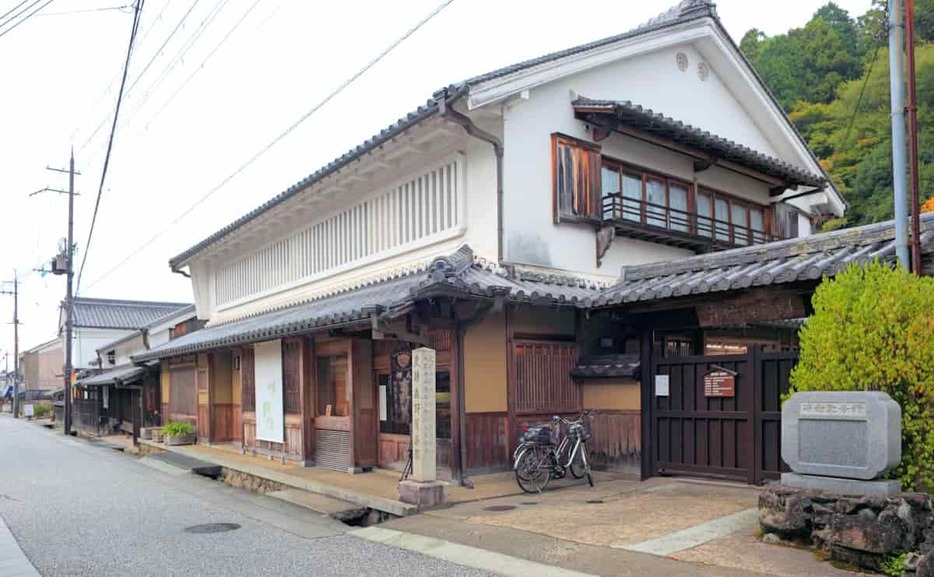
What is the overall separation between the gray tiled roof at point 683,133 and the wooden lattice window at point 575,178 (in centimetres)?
71

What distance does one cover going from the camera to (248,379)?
17.7 metres

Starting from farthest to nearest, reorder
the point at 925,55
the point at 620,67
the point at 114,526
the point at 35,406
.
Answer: the point at 35,406, the point at 925,55, the point at 620,67, the point at 114,526

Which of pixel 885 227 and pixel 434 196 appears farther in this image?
pixel 434 196

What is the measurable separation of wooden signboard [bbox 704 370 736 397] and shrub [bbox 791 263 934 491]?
2.94m

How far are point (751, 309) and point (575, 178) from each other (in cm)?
392

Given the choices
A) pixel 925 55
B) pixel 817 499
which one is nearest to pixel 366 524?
pixel 817 499

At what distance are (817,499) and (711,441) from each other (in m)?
3.72

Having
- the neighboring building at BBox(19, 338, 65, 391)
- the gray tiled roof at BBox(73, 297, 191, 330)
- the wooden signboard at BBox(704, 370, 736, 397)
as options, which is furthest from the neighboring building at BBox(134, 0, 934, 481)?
the neighboring building at BBox(19, 338, 65, 391)

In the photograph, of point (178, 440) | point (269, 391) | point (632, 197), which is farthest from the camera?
point (178, 440)

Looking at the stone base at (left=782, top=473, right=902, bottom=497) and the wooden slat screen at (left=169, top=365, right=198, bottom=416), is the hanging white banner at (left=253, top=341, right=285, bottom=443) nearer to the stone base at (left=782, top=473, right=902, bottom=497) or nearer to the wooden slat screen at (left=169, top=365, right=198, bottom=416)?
the wooden slat screen at (left=169, top=365, right=198, bottom=416)

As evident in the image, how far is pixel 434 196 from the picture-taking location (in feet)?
42.8

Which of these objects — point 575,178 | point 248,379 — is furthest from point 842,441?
point 248,379

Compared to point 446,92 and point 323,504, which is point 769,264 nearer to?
point 446,92

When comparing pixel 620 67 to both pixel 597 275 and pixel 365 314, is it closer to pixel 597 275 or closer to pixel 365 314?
pixel 597 275
